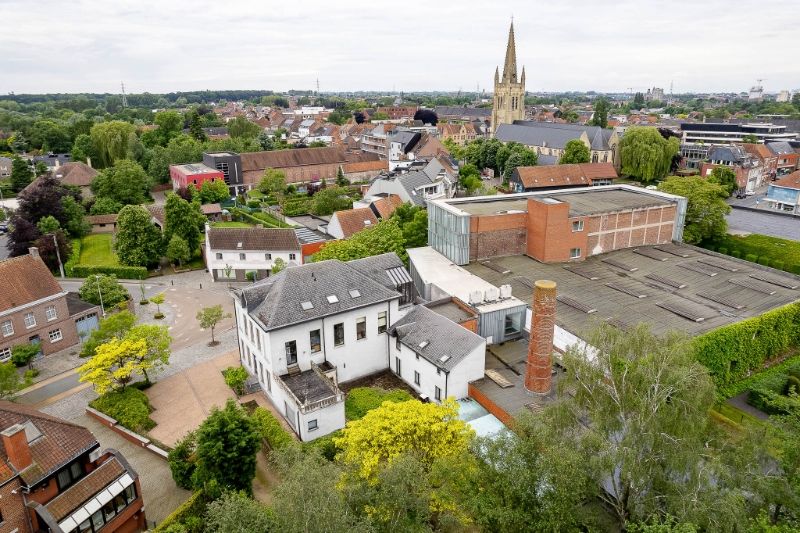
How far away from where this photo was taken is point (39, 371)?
38.8m

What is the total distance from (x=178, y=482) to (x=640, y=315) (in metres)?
30.4

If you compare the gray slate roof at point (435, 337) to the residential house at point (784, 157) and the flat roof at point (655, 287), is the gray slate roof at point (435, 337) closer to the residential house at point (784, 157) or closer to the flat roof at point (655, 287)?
the flat roof at point (655, 287)

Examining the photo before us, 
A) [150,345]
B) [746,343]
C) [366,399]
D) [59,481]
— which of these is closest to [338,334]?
[366,399]

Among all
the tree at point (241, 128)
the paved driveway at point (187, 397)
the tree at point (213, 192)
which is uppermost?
the tree at point (241, 128)

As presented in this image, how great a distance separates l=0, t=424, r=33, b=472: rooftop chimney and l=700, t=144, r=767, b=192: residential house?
100935 mm

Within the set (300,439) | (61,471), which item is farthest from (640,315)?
(61,471)

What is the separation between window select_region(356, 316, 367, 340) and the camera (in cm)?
3481

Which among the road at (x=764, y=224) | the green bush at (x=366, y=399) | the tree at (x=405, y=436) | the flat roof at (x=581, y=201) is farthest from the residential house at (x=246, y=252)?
the road at (x=764, y=224)

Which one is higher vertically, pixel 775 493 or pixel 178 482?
pixel 775 493

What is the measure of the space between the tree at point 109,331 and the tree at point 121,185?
168 feet

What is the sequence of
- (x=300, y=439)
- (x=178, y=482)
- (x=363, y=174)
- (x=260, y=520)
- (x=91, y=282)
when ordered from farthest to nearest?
(x=363, y=174), (x=91, y=282), (x=300, y=439), (x=178, y=482), (x=260, y=520)

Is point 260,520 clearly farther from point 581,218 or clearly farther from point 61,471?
point 581,218

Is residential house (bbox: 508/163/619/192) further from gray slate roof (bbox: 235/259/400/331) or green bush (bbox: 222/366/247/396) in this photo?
green bush (bbox: 222/366/247/396)

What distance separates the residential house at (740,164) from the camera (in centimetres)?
9106
